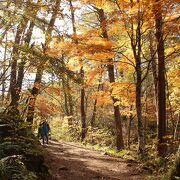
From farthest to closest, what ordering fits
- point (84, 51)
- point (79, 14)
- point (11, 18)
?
point (79, 14) < point (84, 51) < point (11, 18)

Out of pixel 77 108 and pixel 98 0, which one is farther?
pixel 77 108

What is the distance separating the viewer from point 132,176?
9.67 meters

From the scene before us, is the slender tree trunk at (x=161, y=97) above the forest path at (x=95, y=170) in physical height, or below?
above

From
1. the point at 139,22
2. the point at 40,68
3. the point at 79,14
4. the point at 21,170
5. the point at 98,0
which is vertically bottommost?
the point at 21,170

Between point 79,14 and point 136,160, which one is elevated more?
point 79,14

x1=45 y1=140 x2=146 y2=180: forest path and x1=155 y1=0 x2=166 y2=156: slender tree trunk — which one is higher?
x1=155 y1=0 x2=166 y2=156: slender tree trunk

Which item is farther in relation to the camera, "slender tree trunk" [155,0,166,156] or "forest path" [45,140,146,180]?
"slender tree trunk" [155,0,166,156]

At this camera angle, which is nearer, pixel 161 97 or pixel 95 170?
pixel 95 170

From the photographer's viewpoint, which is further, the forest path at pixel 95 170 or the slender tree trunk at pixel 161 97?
the slender tree trunk at pixel 161 97

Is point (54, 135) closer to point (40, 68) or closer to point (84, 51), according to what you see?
point (84, 51)

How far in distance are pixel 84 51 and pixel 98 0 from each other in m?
2.15

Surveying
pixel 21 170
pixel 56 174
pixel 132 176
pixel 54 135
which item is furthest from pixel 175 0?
pixel 54 135

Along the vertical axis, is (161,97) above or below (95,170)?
above

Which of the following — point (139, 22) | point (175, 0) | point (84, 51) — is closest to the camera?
point (175, 0)
